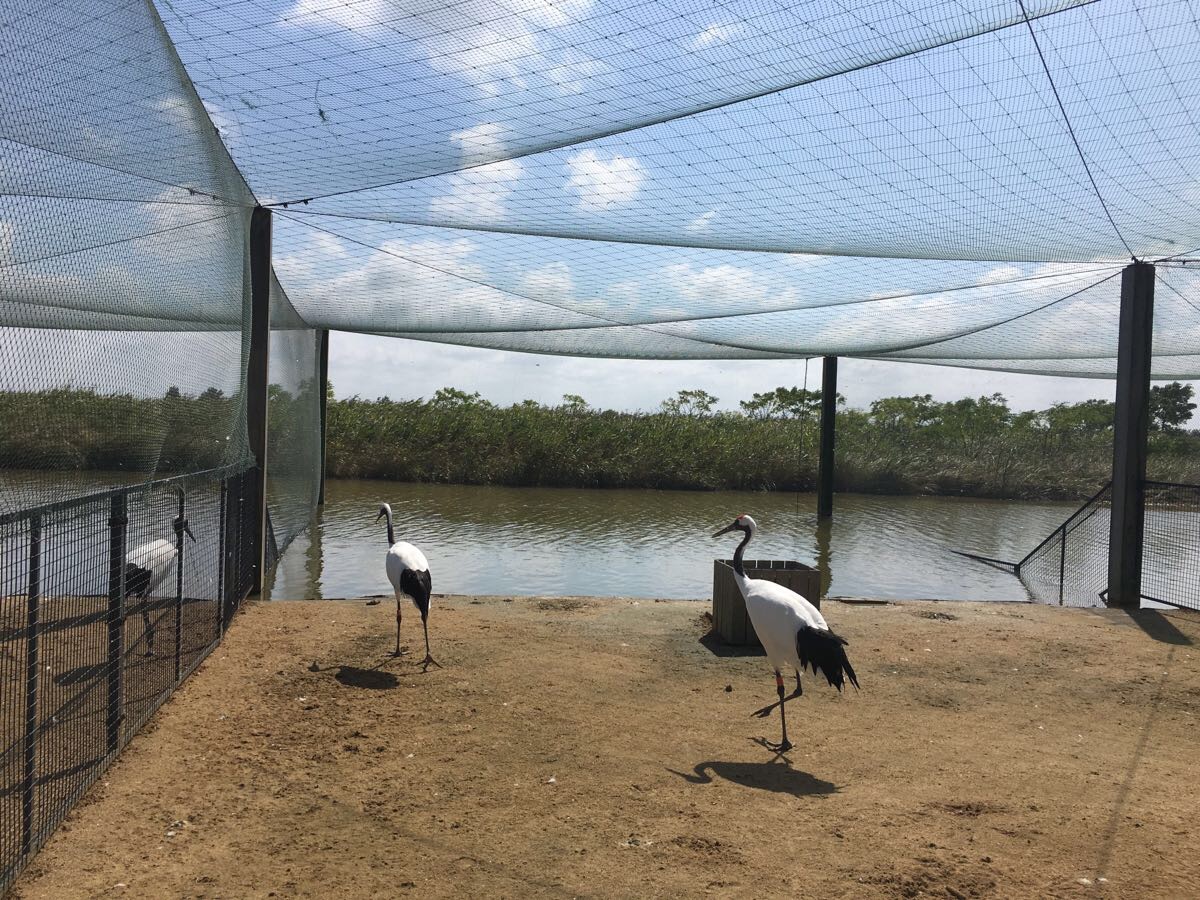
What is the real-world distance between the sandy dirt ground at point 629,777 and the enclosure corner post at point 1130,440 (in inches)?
78.1

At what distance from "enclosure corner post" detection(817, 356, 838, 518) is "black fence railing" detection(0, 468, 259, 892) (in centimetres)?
1007

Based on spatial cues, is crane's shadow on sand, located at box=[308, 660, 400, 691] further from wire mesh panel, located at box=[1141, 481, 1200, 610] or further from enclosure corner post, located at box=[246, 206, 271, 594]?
wire mesh panel, located at box=[1141, 481, 1200, 610]

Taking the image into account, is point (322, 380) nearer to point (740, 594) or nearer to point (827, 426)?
point (827, 426)

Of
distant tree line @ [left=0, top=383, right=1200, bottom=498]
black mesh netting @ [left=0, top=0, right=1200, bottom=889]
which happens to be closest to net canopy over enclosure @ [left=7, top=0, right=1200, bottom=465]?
black mesh netting @ [left=0, top=0, right=1200, bottom=889]

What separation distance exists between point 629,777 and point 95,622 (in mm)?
2471

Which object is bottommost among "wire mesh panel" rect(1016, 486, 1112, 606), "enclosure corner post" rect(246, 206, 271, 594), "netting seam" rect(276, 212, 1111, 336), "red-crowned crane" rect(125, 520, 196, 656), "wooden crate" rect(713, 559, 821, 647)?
"wire mesh panel" rect(1016, 486, 1112, 606)

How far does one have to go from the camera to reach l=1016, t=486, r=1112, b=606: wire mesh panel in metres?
9.48

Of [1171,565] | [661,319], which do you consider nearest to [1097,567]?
[1171,565]

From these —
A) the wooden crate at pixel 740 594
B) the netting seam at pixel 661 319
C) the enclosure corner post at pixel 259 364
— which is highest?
the netting seam at pixel 661 319

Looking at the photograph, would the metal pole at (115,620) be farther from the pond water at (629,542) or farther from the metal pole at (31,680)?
the pond water at (629,542)

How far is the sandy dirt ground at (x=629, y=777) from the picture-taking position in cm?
298

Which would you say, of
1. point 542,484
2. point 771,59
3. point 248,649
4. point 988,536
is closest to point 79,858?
point 248,649

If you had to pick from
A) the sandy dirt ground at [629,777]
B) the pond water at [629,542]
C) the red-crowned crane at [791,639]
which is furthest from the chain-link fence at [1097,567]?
the red-crowned crane at [791,639]

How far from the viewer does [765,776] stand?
399 cm
